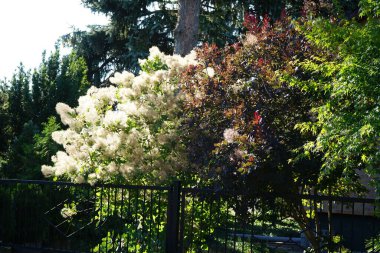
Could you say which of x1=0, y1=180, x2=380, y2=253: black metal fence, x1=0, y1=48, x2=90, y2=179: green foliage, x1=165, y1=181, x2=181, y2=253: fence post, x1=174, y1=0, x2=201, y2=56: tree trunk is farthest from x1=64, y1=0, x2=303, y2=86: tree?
x1=165, y1=181, x2=181, y2=253: fence post

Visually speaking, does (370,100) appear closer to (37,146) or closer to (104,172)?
(104,172)

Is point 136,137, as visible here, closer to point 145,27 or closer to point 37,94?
point 37,94

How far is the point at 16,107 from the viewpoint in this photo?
1617 cm

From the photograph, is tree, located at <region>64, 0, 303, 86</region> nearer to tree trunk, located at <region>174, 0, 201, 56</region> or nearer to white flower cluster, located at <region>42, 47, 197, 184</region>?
tree trunk, located at <region>174, 0, 201, 56</region>

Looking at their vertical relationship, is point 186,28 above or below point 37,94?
above

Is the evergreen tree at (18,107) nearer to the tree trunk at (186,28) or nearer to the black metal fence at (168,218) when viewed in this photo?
the tree trunk at (186,28)

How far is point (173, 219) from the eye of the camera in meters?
6.16

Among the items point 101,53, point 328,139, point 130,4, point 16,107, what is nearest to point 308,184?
point 328,139

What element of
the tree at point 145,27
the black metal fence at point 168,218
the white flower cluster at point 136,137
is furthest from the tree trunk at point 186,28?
the white flower cluster at point 136,137

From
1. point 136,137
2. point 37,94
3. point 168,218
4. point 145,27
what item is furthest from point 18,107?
point 168,218

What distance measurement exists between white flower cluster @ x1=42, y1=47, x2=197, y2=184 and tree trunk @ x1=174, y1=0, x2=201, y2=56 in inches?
217

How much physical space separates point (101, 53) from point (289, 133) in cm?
1707

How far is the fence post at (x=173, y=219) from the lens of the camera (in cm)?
611

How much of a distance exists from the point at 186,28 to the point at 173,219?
787 cm
